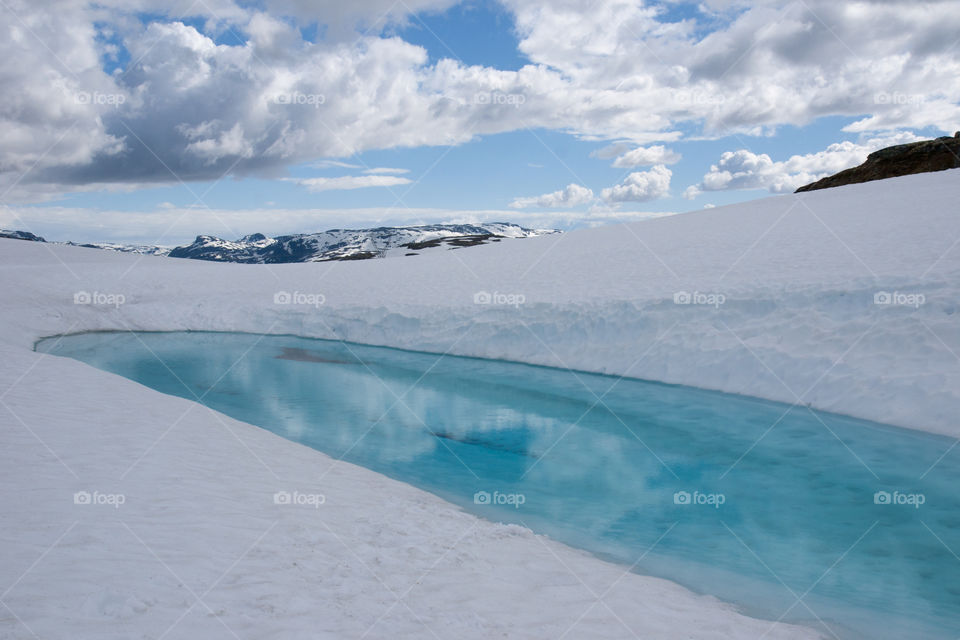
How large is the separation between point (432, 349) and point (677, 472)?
460 inches

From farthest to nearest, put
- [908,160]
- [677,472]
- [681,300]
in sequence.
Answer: [908,160] → [681,300] → [677,472]

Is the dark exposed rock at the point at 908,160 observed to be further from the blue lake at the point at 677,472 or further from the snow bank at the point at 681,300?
the blue lake at the point at 677,472

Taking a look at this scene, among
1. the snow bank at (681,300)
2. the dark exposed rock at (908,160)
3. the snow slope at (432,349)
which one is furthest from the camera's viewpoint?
the dark exposed rock at (908,160)

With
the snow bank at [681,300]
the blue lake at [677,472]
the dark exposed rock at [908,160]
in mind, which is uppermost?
the dark exposed rock at [908,160]

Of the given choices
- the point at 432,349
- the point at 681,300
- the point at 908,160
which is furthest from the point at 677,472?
the point at 908,160

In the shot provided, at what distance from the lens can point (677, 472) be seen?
8961mm

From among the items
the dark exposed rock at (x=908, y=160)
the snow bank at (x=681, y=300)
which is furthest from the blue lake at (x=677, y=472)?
the dark exposed rock at (x=908, y=160)

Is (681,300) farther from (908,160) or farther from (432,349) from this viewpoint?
(908,160)

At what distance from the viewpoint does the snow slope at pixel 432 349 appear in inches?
162

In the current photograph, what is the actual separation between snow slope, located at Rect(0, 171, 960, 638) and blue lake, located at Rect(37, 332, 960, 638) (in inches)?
32.3

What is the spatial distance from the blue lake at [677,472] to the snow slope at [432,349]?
82 centimetres

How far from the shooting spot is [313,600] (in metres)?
4.14

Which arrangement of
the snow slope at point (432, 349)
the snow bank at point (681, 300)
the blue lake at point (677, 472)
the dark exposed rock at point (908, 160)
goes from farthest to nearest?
the dark exposed rock at point (908, 160), the snow bank at point (681, 300), the blue lake at point (677, 472), the snow slope at point (432, 349)

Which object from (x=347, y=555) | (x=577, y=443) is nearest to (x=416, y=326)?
(x=577, y=443)
